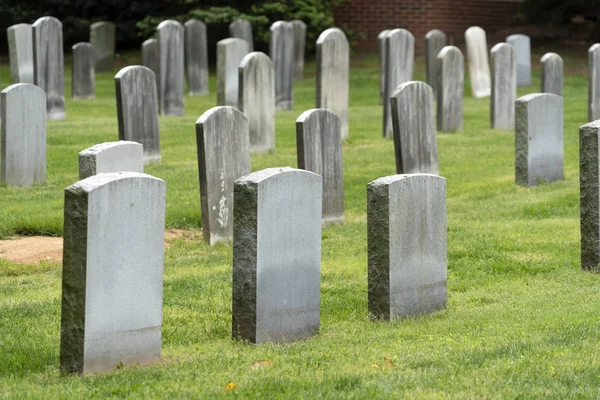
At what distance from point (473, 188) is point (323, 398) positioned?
8439 millimetres

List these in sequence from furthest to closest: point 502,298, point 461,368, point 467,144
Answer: point 467,144 < point 502,298 < point 461,368

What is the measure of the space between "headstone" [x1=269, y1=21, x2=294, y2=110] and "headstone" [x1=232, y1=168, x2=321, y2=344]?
1408 centimetres

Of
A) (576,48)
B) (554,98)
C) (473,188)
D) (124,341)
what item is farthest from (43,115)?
(576,48)

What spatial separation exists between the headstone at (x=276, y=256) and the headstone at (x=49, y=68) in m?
12.4

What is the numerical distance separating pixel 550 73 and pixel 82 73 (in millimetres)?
9132

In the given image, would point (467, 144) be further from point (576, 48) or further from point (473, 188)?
point (576, 48)

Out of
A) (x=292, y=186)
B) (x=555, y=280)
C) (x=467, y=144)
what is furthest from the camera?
(x=467, y=144)

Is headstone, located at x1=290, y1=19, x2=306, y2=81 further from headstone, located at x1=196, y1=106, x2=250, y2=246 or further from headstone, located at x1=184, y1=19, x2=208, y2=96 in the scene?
headstone, located at x1=196, y1=106, x2=250, y2=246

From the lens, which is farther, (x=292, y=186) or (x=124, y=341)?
(x=292, y=186)

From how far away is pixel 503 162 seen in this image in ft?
49.4

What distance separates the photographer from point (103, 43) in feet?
90.0

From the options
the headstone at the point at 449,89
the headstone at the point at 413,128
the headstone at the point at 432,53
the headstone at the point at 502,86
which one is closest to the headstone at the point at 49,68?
the headstone at the point at 449,89

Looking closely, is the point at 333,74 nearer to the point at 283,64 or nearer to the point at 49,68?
the point at 283,64

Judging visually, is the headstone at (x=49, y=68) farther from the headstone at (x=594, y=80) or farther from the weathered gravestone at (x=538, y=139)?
the headstone at (x=594, y=80)
